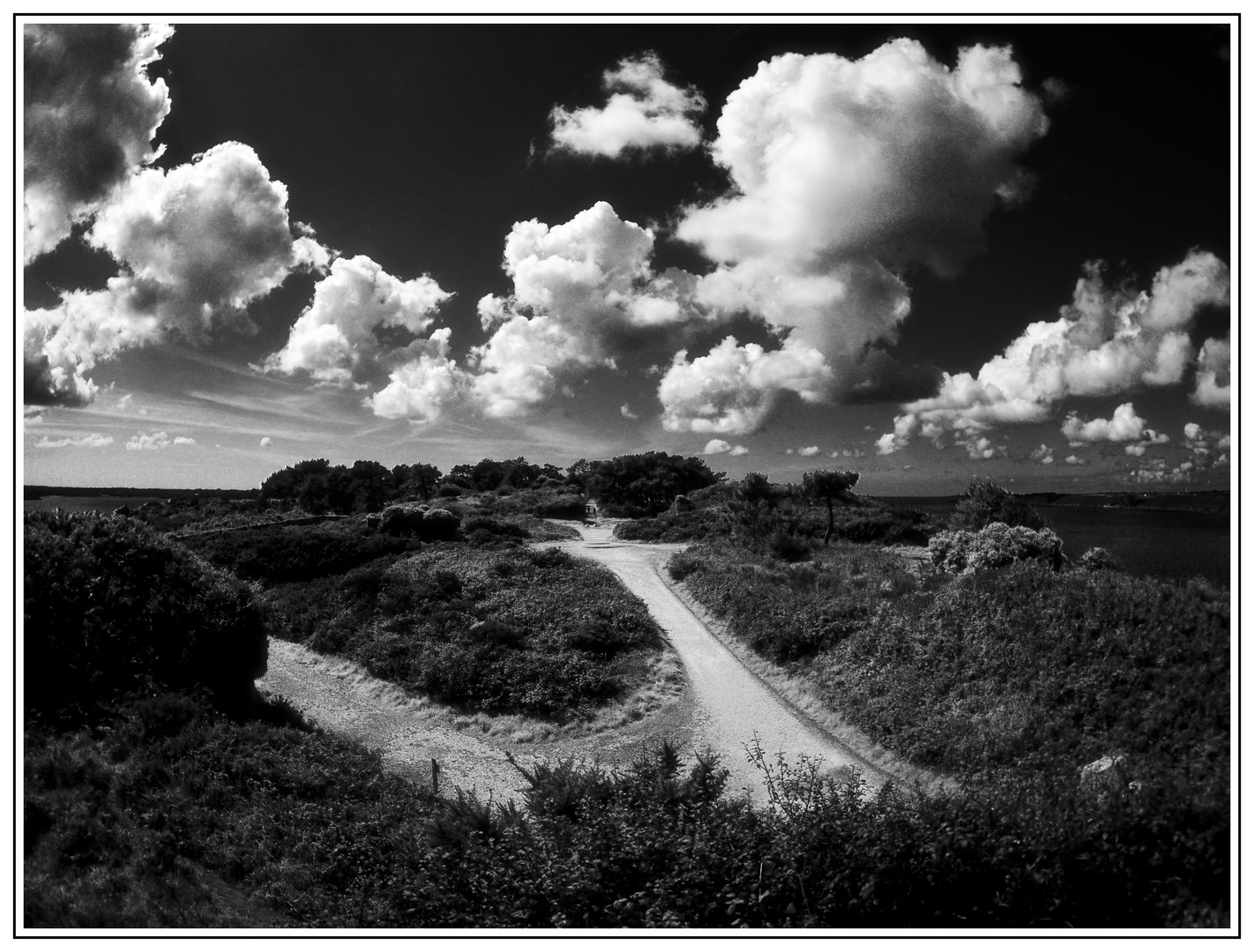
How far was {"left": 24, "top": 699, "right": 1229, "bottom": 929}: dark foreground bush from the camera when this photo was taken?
664 centimetres

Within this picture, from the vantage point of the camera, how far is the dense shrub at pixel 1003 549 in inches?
852

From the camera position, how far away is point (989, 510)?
102 feet

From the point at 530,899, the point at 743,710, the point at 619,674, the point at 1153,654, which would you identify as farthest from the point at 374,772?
the point at 1153,654

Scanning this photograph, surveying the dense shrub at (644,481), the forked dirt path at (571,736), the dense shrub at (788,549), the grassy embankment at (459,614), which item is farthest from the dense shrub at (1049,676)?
the dense shrub at (644,481)

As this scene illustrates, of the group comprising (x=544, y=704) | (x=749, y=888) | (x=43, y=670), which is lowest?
(x=544, y=704)

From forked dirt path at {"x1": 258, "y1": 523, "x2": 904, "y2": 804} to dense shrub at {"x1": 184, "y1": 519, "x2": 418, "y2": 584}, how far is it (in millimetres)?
7223

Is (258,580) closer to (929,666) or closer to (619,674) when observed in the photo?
(619,674)

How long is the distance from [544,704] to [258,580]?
17.1 metres

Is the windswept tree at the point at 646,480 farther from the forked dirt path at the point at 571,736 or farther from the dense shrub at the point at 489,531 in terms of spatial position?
the forked dirt path at the point at 571,736

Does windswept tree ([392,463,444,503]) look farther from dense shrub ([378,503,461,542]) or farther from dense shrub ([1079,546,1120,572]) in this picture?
dense shrub ([1079,546,1120,572])

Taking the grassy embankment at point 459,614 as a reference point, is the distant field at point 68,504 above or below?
above

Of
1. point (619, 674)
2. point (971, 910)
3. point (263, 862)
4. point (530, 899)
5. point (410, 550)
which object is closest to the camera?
point (971, 910)

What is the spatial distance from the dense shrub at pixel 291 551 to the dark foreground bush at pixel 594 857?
1751 cm

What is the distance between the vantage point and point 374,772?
476 inches
